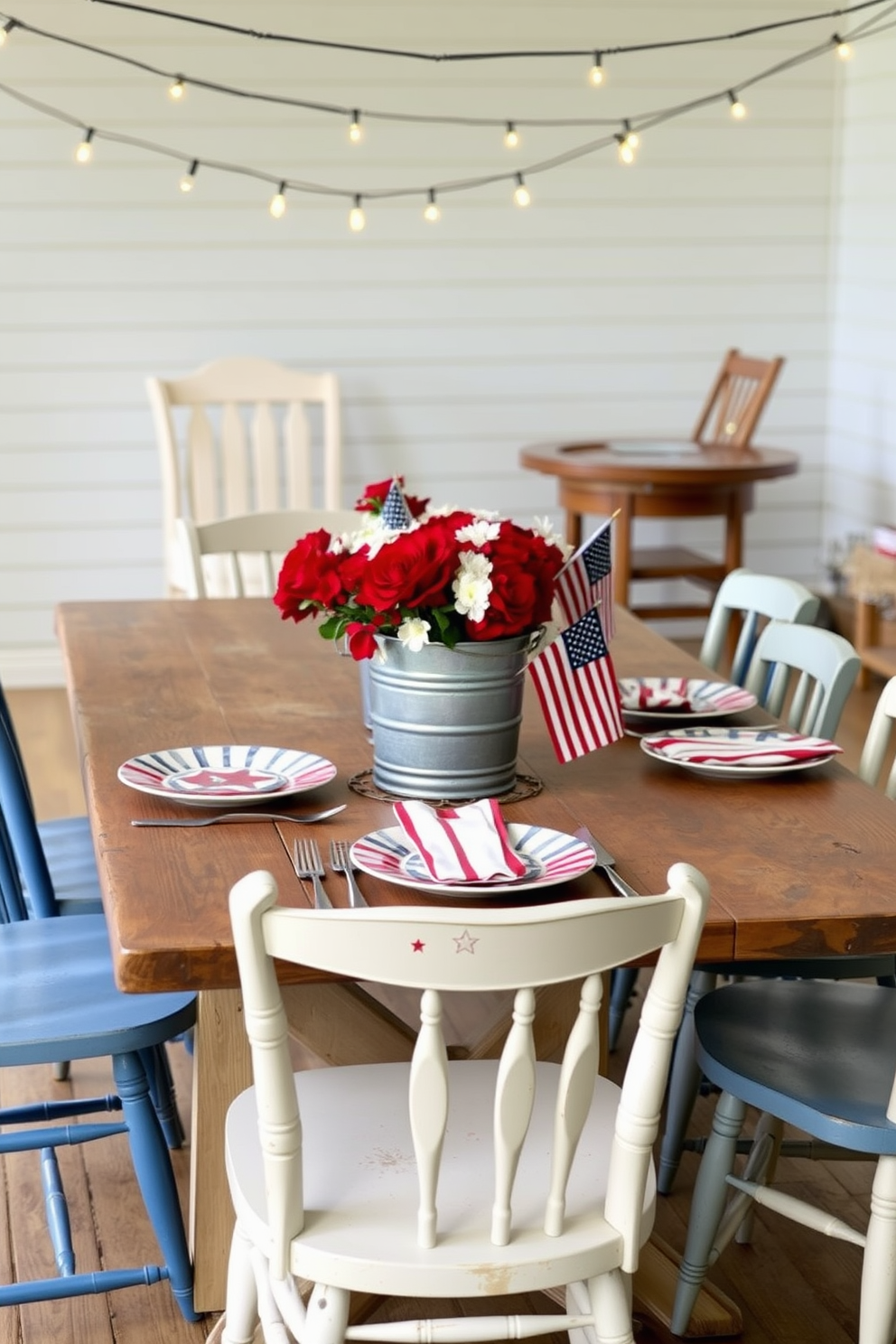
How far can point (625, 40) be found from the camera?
5.48 meters

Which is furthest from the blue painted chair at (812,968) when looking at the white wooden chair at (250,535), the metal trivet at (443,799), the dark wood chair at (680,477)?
the dark wood chair at (680,477)

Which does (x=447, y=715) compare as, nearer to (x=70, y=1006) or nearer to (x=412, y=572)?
(x=412, y=572)

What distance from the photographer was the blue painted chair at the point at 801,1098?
5.72ft

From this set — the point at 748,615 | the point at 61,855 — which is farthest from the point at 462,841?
the point at 748,615

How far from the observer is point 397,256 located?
Result: 217 inches

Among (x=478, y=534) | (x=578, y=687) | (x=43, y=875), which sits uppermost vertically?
(x=478, y=534)

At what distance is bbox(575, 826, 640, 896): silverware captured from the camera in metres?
1.67

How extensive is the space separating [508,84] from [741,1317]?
175 inches

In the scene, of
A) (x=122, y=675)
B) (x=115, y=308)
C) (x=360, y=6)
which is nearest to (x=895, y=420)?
(x=360, y=6)

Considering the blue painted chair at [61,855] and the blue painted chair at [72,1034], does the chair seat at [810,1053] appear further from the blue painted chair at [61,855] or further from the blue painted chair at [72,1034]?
the blue painted chair at [61,855]

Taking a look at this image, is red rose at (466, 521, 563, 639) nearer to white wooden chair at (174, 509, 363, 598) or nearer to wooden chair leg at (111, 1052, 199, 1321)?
wooden chair leg at (111, 1052, 199, 1321)

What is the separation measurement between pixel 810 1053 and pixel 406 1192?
596 millimetres

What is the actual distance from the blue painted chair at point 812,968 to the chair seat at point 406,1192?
49 centimetres

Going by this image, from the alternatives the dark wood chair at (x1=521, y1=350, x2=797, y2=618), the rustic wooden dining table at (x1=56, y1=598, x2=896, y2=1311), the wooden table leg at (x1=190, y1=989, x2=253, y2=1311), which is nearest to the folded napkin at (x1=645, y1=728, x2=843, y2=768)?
the rustic wooden dining table at (x1=56, y1=598, x2=896, y2=1311)
